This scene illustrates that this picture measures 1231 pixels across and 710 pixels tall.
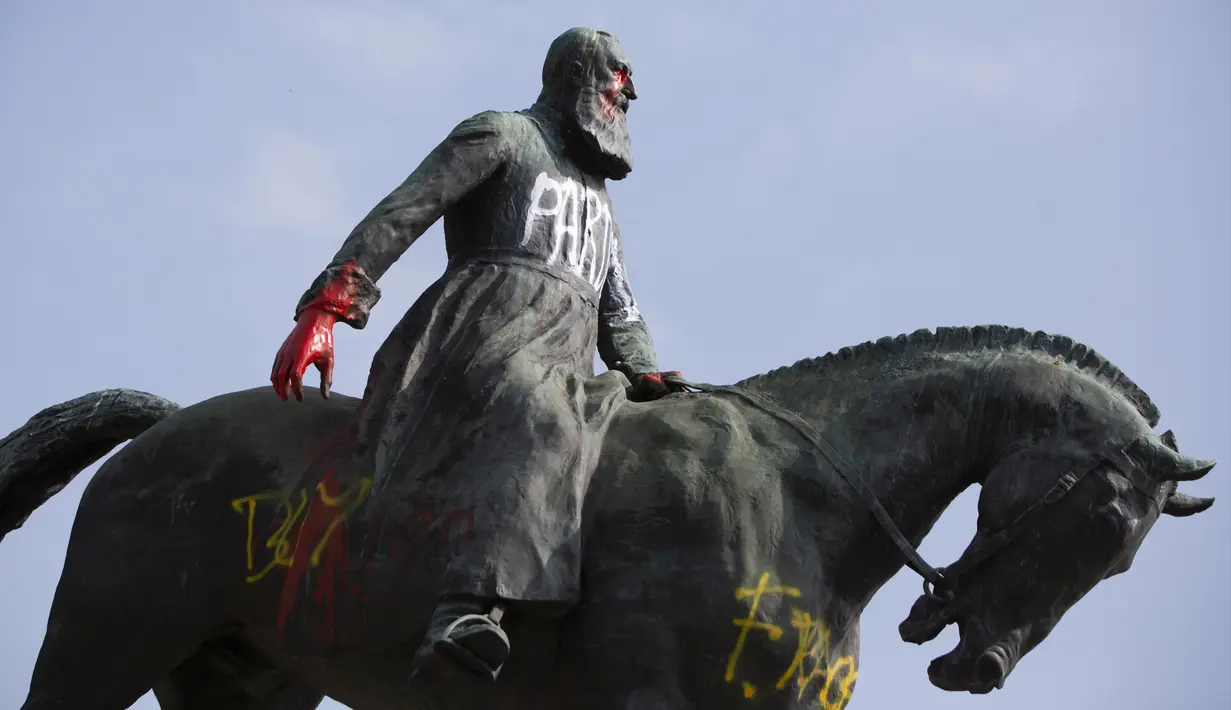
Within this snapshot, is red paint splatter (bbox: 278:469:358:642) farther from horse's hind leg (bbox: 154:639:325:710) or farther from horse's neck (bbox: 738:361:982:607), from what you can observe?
horse's neck (bbox: 738:361:982:607)

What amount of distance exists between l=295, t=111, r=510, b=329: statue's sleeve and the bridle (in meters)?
1.80

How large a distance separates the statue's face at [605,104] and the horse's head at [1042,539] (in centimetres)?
221

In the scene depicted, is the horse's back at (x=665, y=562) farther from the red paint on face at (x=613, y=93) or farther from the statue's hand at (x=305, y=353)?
the red paint on face at (x=613, y=93)

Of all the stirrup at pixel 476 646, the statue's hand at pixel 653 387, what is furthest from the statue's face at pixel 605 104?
the stirrup at pixel 476 646

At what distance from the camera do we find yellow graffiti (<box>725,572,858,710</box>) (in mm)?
6105

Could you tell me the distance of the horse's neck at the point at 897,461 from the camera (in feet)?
20.9

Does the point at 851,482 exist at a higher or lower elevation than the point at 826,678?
higher

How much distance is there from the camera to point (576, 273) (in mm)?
7266

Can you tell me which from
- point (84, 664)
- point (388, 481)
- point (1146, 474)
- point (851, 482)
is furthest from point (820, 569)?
point (84, 664)

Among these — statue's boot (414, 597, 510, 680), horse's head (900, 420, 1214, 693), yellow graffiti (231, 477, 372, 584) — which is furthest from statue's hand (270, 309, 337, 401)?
horse's head (900, 420, 1214, 693)

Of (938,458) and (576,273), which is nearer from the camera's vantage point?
(938,458)

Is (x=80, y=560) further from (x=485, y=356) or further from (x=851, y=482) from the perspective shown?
(x=851, y=482)

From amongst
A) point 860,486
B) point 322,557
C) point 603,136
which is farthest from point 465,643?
point 603,136

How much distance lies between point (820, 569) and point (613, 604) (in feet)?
2.51
